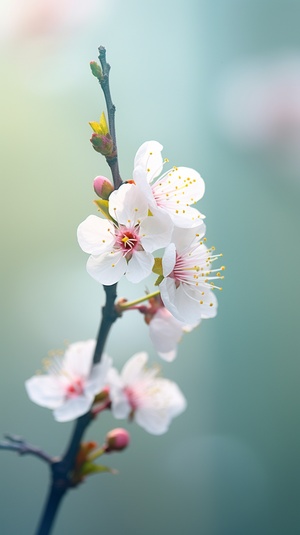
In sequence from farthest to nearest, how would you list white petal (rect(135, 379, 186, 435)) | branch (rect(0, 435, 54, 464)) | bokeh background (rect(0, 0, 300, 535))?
bokeh background (rect(0, 0, 300, 535)), white petal (rect(135, 379, 186, 435)), branch (rect(0, 435, 54, 464))

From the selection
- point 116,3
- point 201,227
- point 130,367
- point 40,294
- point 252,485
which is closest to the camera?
point 201,227

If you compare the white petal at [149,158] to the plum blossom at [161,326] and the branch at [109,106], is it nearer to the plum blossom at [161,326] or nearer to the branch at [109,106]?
the branch at [109,106]

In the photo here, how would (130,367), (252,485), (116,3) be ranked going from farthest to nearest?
(252,485)
(116,3)
(130,367)

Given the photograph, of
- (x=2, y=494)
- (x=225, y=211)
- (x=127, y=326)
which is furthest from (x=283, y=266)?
(x=2, y=494)

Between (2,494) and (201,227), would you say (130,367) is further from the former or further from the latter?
(2,494)

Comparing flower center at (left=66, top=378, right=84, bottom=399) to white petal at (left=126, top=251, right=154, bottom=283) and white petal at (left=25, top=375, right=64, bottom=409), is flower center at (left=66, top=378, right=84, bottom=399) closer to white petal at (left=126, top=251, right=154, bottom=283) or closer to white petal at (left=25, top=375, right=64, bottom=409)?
white petal at (left=25, top=375, right=64, bottom=409)

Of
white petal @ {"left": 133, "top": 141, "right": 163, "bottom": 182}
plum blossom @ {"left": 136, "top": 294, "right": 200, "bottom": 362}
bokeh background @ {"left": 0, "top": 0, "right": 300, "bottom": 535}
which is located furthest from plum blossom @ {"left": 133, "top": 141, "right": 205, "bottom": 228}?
bokeh background @ {"left": 0, "top": 0, "right": 300, "bottom": 535}
